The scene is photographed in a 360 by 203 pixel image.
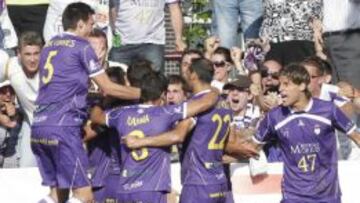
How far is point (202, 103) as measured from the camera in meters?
11.4

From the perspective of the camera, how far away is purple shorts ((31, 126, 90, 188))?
11.4m

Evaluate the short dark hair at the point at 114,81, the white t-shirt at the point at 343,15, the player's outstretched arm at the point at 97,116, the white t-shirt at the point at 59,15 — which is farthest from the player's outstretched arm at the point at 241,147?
the white t-shirt at the point at 59,15

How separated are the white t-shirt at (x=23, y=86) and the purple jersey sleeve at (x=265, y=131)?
2.65 m

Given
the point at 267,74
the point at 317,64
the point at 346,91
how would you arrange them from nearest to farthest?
1. the point at 317,64
2. the point at 346,91
3. the point at 267,74

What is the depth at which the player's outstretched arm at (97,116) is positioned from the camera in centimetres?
1157

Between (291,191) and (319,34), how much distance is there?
3493 millimetres

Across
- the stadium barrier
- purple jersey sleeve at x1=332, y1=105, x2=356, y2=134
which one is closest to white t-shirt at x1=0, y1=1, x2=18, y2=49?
the stadium barrier

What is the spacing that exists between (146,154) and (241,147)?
1.09 meters

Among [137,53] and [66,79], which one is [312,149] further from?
[137,53]

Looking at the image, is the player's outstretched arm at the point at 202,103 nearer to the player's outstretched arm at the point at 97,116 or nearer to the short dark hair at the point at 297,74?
the short dark hair at the point at 297,74

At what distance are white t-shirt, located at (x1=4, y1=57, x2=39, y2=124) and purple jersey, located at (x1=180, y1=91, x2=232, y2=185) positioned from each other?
85.0 inches

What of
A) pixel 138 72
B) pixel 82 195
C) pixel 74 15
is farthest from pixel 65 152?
pixel 74 15

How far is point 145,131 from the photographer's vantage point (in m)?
11.2

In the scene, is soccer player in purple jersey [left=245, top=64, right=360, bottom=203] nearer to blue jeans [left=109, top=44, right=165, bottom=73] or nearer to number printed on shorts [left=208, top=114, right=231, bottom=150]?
number printed on shorts [left=208, top=114, right=231, bottom=150]
